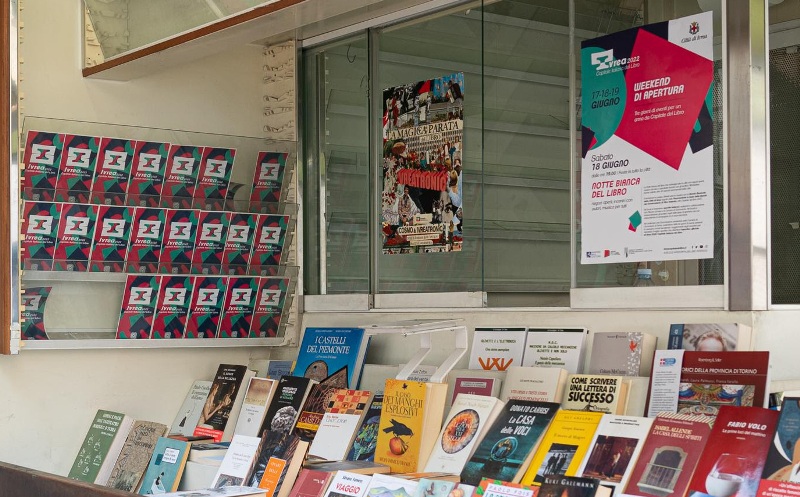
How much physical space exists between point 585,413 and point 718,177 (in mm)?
1000

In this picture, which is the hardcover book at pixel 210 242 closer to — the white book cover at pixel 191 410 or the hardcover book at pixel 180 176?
the hardcover book at pixel 180 176

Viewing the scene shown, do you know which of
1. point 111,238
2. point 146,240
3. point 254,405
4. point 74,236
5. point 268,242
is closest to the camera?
point 254,405

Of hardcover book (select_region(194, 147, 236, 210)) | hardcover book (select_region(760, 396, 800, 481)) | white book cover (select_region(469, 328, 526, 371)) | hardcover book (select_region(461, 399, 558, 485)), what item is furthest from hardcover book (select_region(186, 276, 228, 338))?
hardcover book (select_region(760, 396, 800, 481))

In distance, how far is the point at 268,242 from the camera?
5.73m

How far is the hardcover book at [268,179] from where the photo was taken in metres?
5.75

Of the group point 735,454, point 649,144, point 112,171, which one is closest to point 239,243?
point 112,171

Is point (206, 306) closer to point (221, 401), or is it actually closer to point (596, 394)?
point (221, 401)

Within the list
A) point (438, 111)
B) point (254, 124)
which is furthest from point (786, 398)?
point (254, 124)

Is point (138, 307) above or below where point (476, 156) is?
below

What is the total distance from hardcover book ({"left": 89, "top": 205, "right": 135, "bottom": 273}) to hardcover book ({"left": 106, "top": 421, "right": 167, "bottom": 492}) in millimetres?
803

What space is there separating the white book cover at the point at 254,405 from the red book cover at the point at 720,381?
80.5 inches

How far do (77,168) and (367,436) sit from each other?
2.01 m

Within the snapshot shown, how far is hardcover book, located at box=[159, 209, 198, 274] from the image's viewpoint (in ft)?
17.8

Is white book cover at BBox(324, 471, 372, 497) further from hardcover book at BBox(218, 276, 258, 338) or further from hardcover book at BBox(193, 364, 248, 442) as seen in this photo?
hardcover book at BBox(218, 276, 258, 338)
